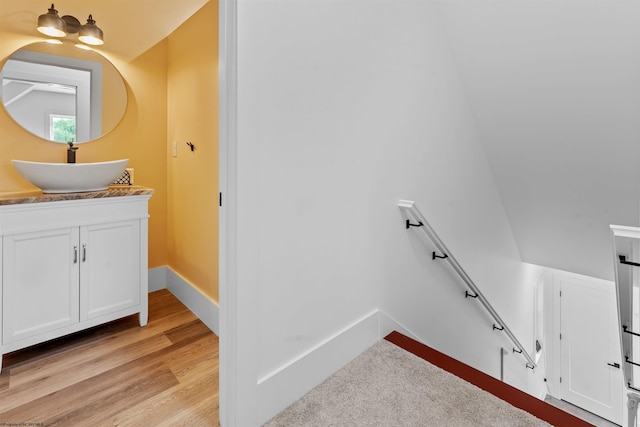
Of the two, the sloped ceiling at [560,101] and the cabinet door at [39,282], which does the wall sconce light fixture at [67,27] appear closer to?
the cabinet door at [39,282]

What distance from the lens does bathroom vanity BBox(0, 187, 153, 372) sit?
180 cm

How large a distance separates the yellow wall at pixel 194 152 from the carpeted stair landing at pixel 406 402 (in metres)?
1.14

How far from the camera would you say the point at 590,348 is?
4855mm

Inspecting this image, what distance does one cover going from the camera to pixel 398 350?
1806mm

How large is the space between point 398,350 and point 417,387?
0.27m

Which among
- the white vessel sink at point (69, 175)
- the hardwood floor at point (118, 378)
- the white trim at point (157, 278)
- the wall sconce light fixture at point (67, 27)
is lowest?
the hardwood floor at point (118, 378)

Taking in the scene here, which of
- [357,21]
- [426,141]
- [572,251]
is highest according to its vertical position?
[357,21]

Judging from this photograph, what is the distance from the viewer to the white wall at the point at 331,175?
4.17 feet

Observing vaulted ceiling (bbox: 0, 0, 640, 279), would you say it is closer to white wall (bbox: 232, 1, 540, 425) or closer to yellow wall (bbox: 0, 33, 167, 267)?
yellow wall (bbox: 0, 33, 167, 267)

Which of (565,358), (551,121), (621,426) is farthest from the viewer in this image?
(565,358)

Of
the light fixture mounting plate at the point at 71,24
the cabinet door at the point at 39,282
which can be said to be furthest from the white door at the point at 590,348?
the light fixture mounting plate at the point at 71,24

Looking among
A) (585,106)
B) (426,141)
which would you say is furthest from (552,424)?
(585,106)

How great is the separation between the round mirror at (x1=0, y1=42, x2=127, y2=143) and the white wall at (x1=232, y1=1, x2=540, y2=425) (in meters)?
1.87

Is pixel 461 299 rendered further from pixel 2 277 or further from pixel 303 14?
pixel 2 277
